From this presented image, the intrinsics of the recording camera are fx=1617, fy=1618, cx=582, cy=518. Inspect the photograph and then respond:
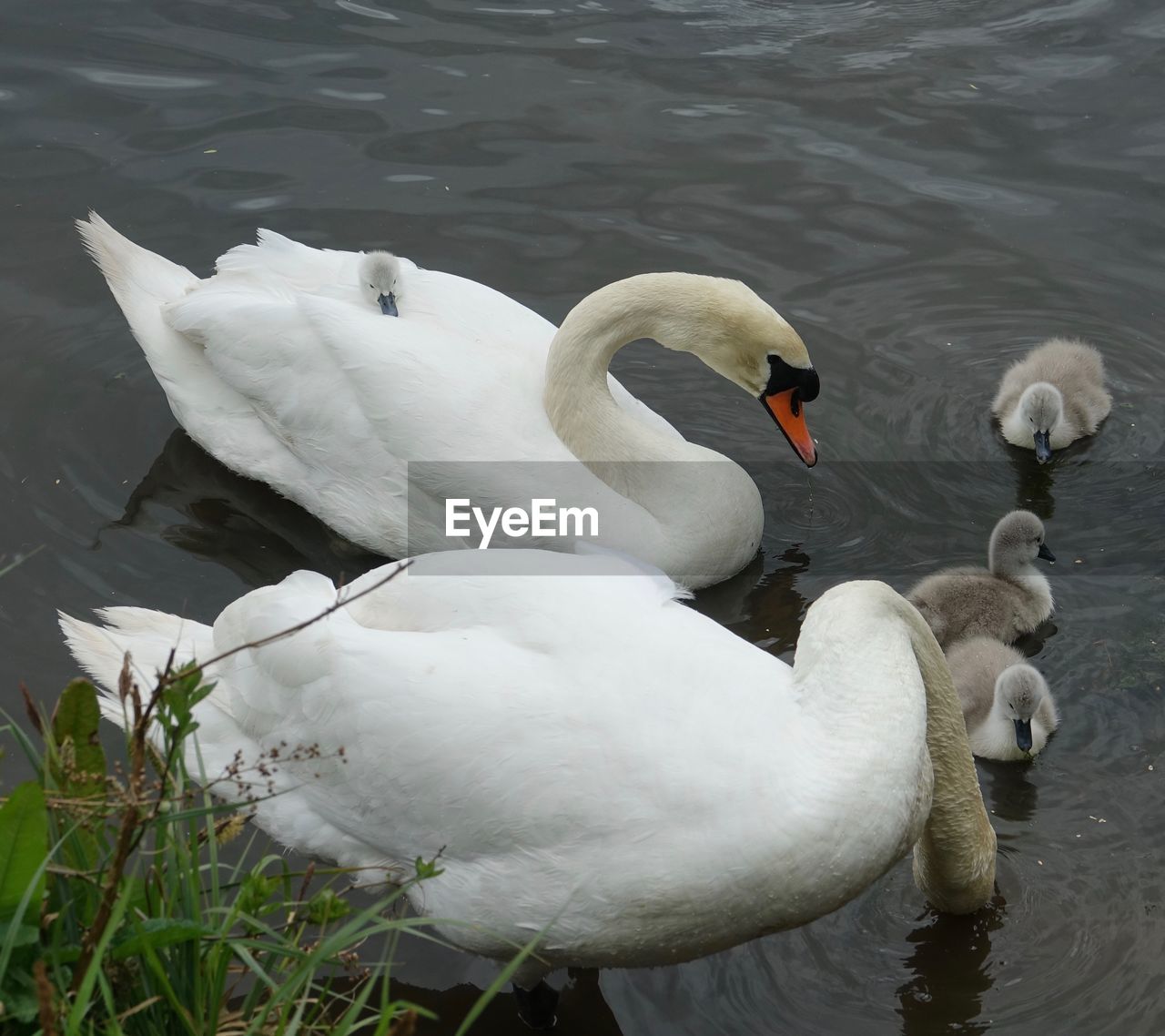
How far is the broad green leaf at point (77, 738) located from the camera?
10.1ft

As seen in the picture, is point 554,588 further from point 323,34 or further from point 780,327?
point 323,34

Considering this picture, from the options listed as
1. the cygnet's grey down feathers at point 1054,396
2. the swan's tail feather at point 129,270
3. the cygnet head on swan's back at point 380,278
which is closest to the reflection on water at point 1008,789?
the cygnet's grey down feathers at point 1054,396

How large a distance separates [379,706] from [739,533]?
7.73 ft

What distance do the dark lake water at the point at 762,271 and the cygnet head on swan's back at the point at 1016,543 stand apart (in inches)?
12.3

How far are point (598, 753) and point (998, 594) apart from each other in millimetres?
2544

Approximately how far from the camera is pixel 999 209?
811cm

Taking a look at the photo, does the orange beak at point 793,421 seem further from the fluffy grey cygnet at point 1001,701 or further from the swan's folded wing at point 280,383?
the swan's folded wing at point 280,383

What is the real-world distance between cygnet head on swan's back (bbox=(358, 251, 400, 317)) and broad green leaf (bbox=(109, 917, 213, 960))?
3.56 m

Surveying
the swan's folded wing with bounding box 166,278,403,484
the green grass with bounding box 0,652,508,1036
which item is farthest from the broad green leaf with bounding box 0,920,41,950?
the swan's folded wing with bounding box 166,278,403,484

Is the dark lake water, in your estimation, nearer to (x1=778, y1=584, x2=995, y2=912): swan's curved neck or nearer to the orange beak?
the orange beak

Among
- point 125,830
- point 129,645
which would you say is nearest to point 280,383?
point 129,645

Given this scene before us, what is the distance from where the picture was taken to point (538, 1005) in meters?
4.38

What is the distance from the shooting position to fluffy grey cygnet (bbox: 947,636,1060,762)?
5137 mm

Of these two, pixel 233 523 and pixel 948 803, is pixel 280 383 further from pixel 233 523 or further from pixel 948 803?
pixel 948 803
